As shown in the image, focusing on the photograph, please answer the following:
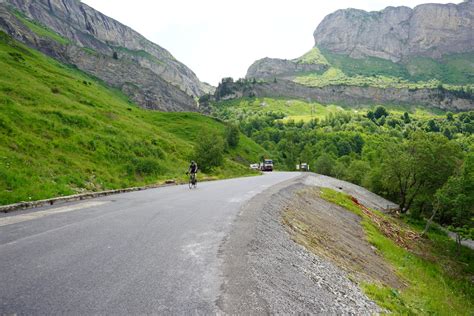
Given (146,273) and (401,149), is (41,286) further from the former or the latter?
(401,149)

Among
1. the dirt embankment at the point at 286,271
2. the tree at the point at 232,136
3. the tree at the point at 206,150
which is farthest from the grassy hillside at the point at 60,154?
the tree at the point at 232,136

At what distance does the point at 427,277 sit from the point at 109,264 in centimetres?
2192

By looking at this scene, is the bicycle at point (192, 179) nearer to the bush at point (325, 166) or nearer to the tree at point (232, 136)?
the tree at point (232, 136)

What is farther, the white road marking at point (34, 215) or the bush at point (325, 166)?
the bush at point (325, 166)

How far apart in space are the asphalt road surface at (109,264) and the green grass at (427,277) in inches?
238

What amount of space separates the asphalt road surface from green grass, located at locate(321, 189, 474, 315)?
6.05m

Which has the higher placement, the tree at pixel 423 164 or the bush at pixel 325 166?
the tree at pixel 423 164

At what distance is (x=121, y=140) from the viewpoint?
125 ft

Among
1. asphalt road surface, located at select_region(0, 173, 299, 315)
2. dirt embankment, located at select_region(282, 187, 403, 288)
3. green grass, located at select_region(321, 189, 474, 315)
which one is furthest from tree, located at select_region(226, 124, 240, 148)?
asphalt road surface, located at select_region(0, 173, 299, 315)

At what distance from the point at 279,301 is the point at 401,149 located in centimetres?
5913

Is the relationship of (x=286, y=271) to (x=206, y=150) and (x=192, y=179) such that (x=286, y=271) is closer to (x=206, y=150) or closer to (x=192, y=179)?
(x=192, y=179)

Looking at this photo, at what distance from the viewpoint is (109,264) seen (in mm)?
7328

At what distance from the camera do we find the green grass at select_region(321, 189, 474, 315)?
1109 centimetres

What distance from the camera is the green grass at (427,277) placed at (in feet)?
36.4
